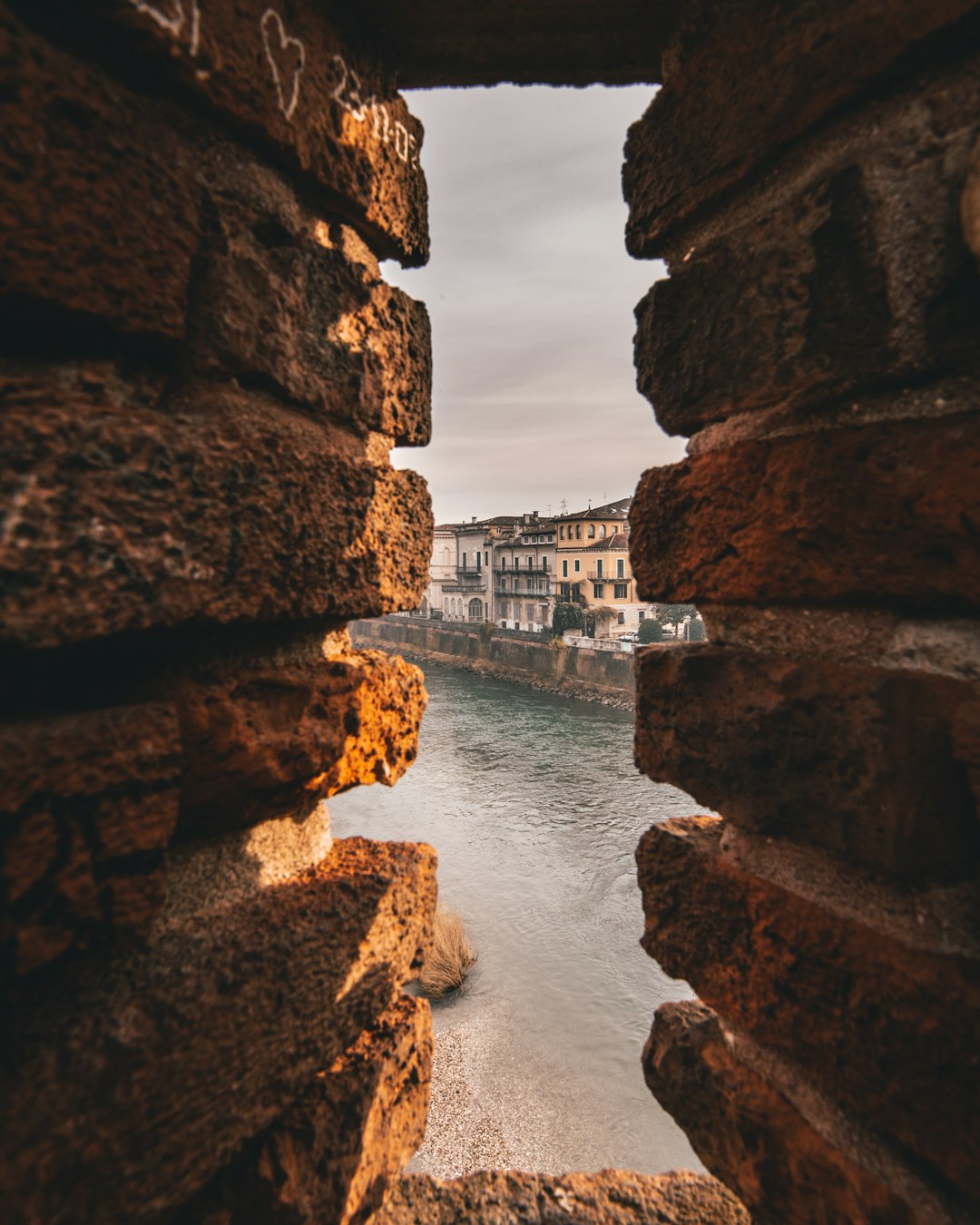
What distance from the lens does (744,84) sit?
930mm

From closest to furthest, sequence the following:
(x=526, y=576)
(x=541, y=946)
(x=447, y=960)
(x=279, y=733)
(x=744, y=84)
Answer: (x=279, y=733) < (x=744, y=84) < (x=447, y=960) < (x=541, y=946) < (x=526, y=576)

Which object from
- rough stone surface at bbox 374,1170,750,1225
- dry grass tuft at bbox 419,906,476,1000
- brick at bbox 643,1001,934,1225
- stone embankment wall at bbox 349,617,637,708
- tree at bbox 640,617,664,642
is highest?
brick at bbox 643,1001,934,1225

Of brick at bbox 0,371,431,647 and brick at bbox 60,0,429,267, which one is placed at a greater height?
brick at bbox 60,0,429,267

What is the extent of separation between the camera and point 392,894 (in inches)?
37.8

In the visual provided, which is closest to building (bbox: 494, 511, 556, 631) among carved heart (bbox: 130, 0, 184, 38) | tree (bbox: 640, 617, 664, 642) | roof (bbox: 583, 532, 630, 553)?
roof (bbox: 583, 532, 630, 553)

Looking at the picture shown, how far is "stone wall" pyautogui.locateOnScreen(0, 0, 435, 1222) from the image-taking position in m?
0.57

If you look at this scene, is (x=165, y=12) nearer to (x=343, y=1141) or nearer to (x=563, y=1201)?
(x=343, y=1141)

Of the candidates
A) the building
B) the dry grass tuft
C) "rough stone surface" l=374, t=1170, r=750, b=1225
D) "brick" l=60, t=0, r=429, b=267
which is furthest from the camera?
the building

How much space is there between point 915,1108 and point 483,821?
1881cm

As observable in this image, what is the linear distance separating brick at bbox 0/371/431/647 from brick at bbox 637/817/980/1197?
68cm

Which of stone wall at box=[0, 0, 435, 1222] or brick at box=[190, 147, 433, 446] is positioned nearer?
stone wall at box=[0, 0, 435, 1222]

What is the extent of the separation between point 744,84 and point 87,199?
34.3 inches

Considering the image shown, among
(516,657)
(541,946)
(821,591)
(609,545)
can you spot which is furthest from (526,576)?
(821,591)

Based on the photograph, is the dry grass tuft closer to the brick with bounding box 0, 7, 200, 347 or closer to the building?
the brick with bounding box 0, 7, 200, 347
